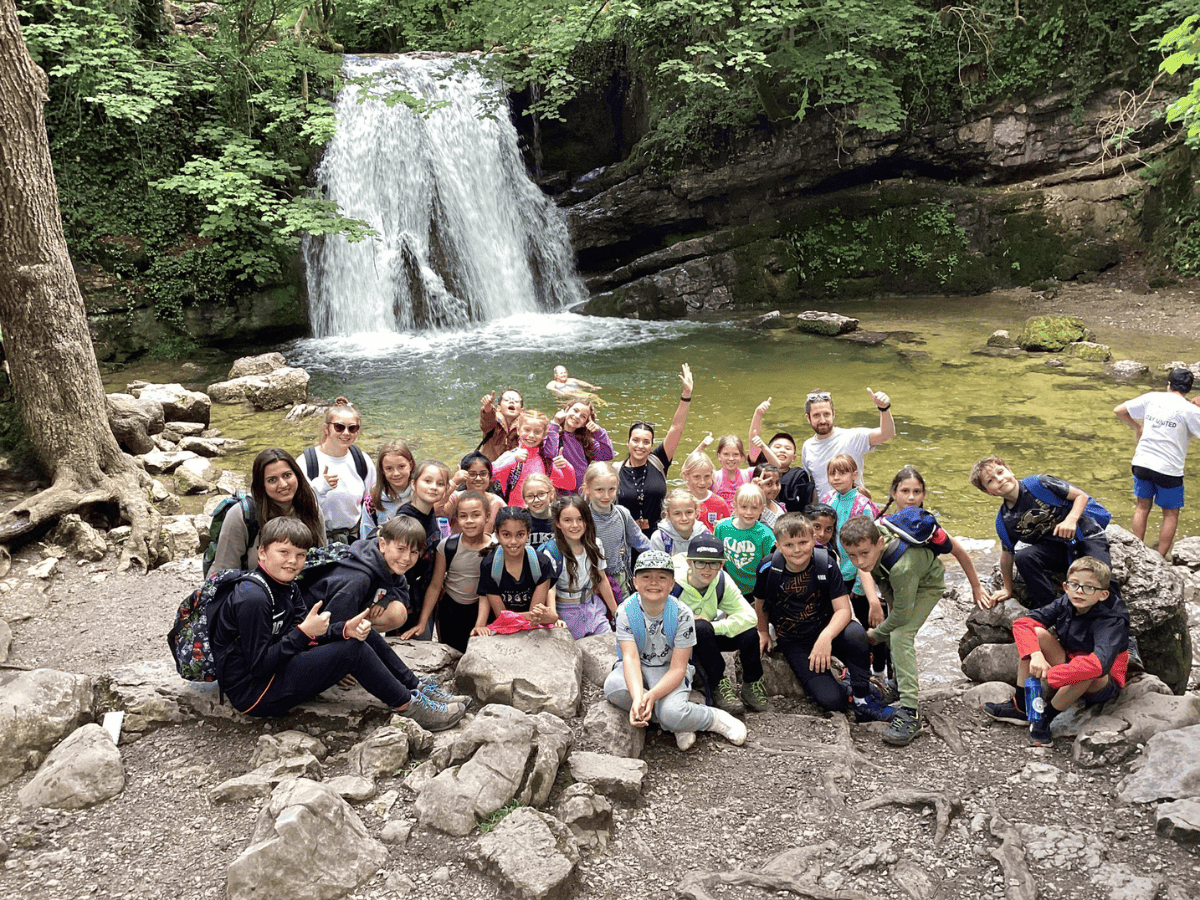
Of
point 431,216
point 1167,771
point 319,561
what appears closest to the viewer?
point 1167,771

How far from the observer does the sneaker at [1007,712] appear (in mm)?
4520

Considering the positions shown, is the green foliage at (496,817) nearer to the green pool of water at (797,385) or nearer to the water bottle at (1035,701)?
the water bottle at (1035,701)

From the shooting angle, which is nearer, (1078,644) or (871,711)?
(1078,644)

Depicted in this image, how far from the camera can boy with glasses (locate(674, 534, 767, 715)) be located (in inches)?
179

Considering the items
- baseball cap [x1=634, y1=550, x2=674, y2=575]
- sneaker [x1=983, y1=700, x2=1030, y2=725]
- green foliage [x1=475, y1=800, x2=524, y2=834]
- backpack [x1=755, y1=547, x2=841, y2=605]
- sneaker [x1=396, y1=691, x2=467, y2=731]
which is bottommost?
sneaker [x1=983, y1=700, x2=1030, y2=725]

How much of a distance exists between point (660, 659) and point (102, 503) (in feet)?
18.5

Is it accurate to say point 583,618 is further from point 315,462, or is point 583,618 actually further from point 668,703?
point 315,462

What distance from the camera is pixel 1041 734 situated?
4348 millimetres

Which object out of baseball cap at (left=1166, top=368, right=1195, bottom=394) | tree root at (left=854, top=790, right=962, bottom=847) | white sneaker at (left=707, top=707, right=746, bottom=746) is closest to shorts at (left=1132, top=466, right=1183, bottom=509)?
baseball cap at (left=1166, top=368, right=1195, bottom=394)

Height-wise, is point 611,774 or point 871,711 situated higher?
point 611,774

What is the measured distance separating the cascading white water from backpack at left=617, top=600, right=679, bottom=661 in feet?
46.0

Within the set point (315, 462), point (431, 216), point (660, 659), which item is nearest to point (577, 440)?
point (315, 462)

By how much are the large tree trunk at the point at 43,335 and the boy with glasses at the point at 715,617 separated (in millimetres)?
4917

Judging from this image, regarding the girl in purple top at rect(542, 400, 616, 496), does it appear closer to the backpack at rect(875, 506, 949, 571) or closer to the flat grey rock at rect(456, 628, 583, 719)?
the flat grey rock at rect(456, 628, 583, 719)
